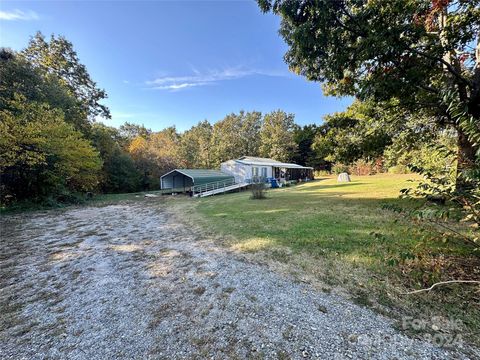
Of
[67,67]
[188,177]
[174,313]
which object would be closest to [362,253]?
[174,313]

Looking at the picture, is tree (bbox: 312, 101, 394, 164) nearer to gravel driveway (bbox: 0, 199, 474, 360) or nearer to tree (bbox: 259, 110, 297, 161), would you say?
gravel driveway (bbox: 0, 199, 474, 360)

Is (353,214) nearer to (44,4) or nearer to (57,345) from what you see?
(57,345)

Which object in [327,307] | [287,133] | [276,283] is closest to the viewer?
[327,307]

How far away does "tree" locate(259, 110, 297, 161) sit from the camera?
36.4 meters

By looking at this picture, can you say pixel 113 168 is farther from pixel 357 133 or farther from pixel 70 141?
pixel 357 133

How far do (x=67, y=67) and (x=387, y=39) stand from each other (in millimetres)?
26419

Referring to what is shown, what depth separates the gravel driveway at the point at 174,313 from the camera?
2012 mm

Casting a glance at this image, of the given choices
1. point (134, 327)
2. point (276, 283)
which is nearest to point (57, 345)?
point (134, 327)

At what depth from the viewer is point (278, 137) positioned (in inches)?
1441

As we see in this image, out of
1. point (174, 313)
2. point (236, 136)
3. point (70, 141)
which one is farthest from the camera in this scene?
point (236, 136)

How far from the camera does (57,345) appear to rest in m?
2.14

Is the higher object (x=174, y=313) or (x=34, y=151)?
(x=34, y=151)

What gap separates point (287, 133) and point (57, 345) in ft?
124

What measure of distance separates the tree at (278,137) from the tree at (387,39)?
98.4ft
